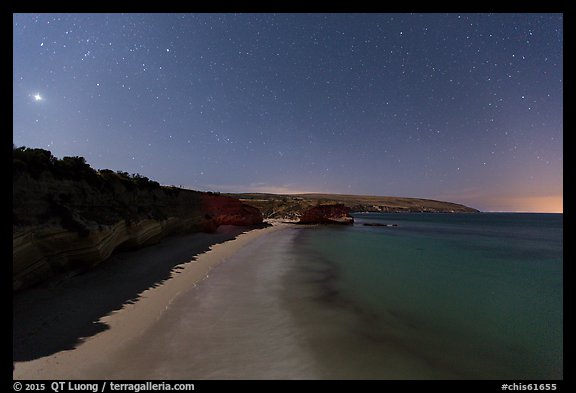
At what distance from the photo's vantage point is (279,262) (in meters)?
18.0

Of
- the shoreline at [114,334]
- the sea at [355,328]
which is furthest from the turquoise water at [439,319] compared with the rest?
the shoreline at [114,334]

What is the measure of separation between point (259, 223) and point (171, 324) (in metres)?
43.8

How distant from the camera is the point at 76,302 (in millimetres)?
8273

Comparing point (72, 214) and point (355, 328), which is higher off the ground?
point (72, 214)

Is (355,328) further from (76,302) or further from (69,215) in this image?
(69,215)

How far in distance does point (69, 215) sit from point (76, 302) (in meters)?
4.05

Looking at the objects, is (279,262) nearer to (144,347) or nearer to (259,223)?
(144,347)

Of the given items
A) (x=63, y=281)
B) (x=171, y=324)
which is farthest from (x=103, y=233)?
(x=171, y=324)

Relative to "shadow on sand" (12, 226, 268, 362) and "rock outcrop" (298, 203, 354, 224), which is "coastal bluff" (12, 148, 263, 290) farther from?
"rock outcrop" (298, 203, 354, 224)

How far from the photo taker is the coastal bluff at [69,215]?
853 centimetres

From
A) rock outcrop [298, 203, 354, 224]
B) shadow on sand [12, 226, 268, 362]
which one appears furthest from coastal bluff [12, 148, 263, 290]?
rock outcrop [298, 203, 354, 224]

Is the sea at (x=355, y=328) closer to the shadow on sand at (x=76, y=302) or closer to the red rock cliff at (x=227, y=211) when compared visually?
the shadow on sand at (x=76, y=302)

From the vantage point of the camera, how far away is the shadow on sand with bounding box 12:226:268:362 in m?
6.05

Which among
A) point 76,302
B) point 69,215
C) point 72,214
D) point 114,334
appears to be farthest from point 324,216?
point 114,334
